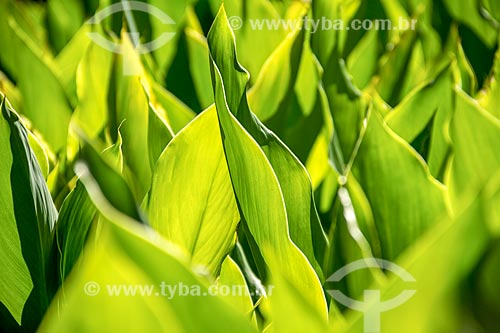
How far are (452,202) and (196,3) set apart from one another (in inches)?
15.1

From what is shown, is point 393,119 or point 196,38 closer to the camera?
point 393,119

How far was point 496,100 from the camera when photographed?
592 mm

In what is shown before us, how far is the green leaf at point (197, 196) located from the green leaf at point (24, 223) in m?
0.07

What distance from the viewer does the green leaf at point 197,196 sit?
1.63 ft

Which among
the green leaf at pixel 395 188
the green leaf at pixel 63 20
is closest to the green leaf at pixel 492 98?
the green leaf at pixel 395 188

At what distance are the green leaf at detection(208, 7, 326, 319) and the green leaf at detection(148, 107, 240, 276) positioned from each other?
3 cm

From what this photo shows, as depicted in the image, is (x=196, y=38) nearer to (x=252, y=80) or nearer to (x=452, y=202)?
(x=252, y=80)

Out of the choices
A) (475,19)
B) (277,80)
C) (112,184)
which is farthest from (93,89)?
(475,19)

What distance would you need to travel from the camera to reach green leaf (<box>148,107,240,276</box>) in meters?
0.50

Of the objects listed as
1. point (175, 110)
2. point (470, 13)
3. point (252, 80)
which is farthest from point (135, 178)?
point (470, 13)

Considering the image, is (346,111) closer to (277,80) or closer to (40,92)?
(277,80)

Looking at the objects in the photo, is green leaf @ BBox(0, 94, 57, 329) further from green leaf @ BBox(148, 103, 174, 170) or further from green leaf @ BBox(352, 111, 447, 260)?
green leaf @ BBox(352, 111, 447, 260)

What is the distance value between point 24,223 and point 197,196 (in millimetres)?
112

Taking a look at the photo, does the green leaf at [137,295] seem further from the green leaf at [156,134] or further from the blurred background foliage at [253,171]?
the green leaf at [156,134]
